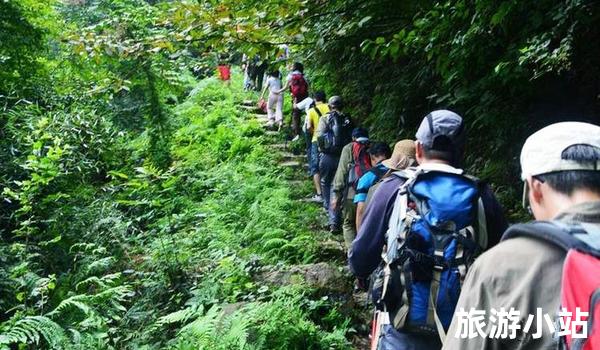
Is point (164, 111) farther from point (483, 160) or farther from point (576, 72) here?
point (576, 72)

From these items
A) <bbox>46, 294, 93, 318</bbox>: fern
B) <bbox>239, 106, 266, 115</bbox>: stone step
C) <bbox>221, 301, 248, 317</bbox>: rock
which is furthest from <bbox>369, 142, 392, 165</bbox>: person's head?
<bbox>239, 106, 266, 115</bbox>: stone step

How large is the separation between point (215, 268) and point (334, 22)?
346 centimetres

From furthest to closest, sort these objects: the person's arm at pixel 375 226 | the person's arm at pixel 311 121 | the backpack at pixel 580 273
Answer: the person's arm at pixel 311 121 < the person's arm at pixel 375 226 < the backpack at pixel 580 273

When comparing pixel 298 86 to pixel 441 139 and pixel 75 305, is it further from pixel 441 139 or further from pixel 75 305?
pixel 441 139

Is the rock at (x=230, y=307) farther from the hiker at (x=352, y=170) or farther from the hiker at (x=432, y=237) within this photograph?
the hiker at (x=432, y=237)

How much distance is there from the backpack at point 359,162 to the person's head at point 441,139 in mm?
3556

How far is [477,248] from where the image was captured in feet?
8.05

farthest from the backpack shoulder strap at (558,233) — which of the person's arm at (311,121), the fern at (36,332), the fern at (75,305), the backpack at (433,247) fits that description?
the person's arm at (311,121)

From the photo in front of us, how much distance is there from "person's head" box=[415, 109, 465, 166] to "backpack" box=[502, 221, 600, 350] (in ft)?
4.43

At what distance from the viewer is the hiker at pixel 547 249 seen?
1262mm

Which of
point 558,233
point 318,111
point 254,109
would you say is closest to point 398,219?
point 558,233

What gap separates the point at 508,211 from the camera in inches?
217

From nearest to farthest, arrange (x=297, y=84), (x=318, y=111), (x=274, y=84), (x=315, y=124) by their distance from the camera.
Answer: (x=318, y=111), (x=315, y=124), (x=297, y=84), (x=274, y=84)

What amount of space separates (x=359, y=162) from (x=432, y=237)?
392 cm
